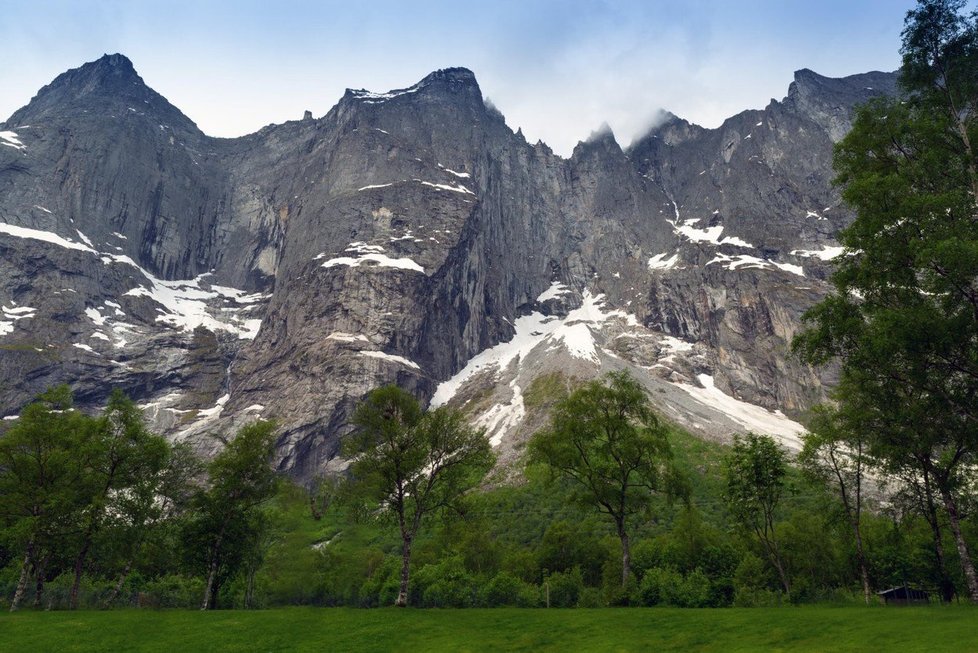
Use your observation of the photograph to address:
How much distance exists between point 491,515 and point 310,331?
11047cm

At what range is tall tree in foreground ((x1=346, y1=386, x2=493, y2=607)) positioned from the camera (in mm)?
36281

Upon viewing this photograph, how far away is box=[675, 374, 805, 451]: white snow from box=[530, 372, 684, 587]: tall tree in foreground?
400 ft

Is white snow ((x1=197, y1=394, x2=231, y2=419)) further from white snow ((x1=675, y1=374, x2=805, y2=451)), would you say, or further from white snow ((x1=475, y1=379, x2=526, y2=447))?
white snow ((x1=675, y1=374, x2=805, y2=451))

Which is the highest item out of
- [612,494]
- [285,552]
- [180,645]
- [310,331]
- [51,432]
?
[310,331]

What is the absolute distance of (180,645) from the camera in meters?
24.0

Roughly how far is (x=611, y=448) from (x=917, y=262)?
2074 centimetres

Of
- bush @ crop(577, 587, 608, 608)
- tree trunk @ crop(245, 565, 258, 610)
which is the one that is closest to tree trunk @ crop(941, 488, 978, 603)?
bush @ crop(577, 587, 608, 608)

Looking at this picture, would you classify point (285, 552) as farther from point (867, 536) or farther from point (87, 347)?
point (87, 347)

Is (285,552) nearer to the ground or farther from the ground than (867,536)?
nearer to the ground

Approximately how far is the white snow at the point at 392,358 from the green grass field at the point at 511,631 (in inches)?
5826

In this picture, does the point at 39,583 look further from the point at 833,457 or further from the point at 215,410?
the point at 215,410

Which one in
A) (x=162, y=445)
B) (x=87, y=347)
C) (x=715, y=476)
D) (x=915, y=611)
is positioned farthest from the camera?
(x=87, y=347)

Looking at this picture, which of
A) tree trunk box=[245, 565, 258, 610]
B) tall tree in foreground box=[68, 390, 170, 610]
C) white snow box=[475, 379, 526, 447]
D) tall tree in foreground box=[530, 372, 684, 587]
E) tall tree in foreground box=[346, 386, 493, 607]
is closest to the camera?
tall tree in foreground box=[346, 386, 493, 607]

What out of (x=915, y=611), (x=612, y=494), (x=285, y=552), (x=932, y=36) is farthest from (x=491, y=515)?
(x=932, y=36)
